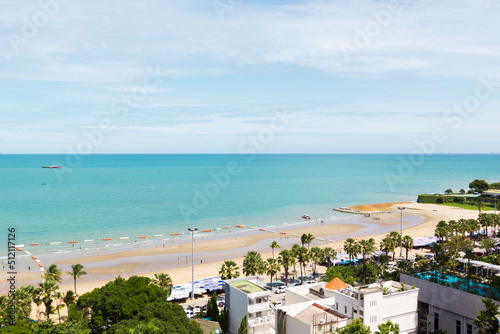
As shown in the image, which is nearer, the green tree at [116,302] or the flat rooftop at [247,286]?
the green tree at [116,302]

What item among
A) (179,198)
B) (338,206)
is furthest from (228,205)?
(338,206)

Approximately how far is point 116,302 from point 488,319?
31.5m

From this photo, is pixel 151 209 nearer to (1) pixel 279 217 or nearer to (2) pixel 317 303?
(1) pixel 279 217

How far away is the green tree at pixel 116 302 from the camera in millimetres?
35281

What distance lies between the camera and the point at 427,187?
Answer: 182 meters

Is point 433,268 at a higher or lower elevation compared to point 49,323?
higher

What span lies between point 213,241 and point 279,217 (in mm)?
32663

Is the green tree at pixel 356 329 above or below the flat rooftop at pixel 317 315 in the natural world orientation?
above

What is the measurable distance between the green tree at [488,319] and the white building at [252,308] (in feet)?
56.6

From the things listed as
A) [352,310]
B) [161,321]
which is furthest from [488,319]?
[161,321]

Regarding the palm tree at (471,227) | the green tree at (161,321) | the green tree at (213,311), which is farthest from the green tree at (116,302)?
the palm tree at (471,227)

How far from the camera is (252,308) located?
115ft

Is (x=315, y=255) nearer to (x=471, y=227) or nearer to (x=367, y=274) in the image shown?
(x=367, y=274)

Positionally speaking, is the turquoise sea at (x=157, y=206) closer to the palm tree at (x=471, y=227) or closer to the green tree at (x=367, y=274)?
Result: the palm tree at (x=471, y=227)
